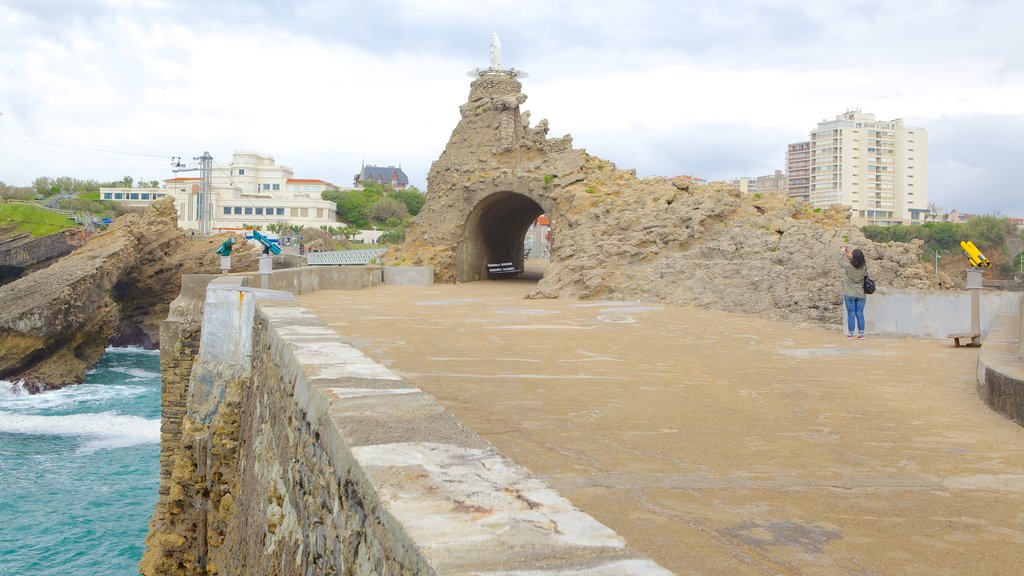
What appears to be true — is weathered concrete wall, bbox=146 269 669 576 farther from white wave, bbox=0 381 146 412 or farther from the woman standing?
white wave, bbox=0 381 146 412

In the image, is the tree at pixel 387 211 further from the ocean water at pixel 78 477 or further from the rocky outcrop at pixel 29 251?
the ocean water at pixel 78 477

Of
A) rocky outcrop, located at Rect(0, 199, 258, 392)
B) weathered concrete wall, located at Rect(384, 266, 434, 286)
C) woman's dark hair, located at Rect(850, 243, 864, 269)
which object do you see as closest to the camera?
woman's dark hair, located at Rect(850, 243, 864, 269)

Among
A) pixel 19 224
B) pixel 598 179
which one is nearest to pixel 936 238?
pixel 598 179

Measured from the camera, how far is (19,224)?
38.9 m

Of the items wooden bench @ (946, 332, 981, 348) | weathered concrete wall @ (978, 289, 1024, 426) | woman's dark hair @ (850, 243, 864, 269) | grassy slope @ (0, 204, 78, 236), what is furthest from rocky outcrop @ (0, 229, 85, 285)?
weathered concrete wall @ (978, 289, 1024, 426)

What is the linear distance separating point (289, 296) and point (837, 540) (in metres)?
7.03

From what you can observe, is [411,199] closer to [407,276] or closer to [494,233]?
[494,233]

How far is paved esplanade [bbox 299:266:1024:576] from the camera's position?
9.80 feet

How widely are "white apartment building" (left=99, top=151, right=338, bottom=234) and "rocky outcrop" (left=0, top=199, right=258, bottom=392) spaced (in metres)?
36.9

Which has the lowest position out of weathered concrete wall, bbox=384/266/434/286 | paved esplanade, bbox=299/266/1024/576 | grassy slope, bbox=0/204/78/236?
paved esplanade, bbox=299/266/1024/576

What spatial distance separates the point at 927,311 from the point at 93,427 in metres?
22.2

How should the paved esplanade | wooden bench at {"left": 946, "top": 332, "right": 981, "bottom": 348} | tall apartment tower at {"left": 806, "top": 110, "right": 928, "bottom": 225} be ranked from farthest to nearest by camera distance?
tall apartment tower at {"left": 806, "top": 110, "right": 928, "bottom": 225}, wooden bench at {"left": 946, "top": 332, "right": 981, "bottom": 348}, the paved esplanade

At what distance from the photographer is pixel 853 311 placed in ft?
32.8

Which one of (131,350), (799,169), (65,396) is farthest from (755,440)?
(799,169)
